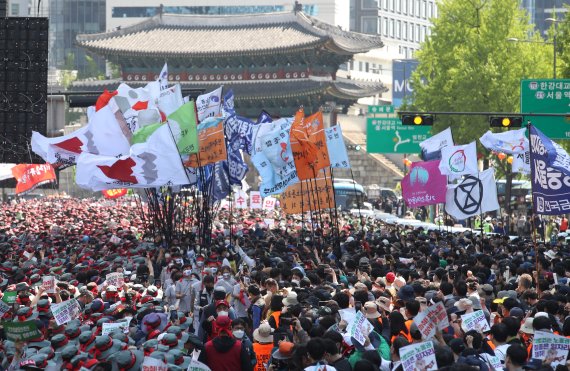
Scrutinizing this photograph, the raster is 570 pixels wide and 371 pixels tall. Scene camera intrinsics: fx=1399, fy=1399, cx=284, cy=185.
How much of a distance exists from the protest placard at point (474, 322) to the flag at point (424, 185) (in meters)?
14.0

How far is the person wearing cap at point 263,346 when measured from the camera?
37.9ft

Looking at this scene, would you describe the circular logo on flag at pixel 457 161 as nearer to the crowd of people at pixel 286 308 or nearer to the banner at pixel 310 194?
the banner at pixel 310 194

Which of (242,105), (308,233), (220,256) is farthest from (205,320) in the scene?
(242,105)

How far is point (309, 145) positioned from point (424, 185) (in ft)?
12.0

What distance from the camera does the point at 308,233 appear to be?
33094 mm

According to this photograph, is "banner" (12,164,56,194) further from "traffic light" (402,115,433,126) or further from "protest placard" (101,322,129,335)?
"protest placard" (101,322,129,335)

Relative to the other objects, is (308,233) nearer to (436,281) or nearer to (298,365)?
(436,281)

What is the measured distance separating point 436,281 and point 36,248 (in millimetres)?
10169

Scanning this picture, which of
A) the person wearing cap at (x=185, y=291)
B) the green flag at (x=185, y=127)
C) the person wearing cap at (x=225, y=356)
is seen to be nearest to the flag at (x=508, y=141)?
the green flag at (x=185, y=127)

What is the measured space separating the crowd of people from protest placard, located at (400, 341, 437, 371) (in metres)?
0.02

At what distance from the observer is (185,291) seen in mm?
16781

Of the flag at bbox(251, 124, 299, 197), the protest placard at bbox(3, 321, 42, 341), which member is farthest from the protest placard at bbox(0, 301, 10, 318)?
the flag at bbox(251, 124, 299, 197)

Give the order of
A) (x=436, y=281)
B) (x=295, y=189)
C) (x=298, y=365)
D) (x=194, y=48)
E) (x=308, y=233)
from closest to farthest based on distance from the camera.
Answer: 1. (x=298, y=365)
2. (x=436, y=281)
3. (x=295, y=189)
4. (x=308, y=233)
5. (x=194, y=48)

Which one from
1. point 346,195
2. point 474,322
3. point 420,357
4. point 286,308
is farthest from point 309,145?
point 346,195
